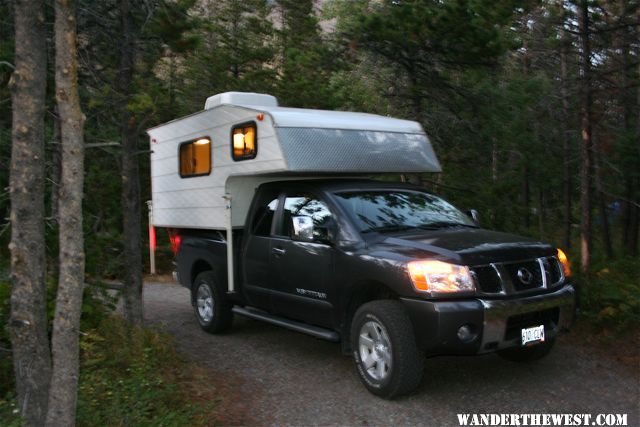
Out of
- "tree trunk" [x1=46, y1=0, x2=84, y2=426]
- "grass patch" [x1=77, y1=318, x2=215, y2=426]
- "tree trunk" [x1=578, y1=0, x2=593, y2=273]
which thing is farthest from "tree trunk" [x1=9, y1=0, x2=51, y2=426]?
"tree trunk" [x1=578, y1=0, x2=593, y2=273]

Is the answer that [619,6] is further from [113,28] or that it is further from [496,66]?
[113,28]

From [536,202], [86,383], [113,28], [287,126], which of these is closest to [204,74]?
[536,202]

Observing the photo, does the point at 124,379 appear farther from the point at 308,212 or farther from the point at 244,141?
the point at 244,141

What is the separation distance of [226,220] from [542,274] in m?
3.63

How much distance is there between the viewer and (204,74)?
1953cm

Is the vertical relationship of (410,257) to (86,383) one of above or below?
above

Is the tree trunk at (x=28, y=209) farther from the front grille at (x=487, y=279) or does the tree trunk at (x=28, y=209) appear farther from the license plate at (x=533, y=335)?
the license plate at (x=533, y=335)

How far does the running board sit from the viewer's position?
6102mm

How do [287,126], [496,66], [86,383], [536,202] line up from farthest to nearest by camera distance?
1. [536,202]
2. [496,66]
3. [287,126]
4. [86,383]

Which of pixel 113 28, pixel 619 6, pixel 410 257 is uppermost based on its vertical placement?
pixel 619 6

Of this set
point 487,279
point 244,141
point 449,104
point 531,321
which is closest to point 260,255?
point 244,141

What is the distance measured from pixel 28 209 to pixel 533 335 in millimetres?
4108

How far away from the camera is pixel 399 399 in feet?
17.7

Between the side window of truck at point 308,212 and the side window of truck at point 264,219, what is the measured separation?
0.71ft
